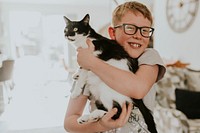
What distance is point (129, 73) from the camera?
59 centimetres

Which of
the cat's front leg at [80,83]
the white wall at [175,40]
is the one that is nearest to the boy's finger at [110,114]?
the cat's front leg at [80,83]

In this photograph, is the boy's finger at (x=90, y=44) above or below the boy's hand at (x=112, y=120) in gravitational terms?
above

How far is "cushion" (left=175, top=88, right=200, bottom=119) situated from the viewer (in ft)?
5.69

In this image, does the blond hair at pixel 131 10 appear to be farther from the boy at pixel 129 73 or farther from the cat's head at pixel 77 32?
the cat's head at pixel 77 32

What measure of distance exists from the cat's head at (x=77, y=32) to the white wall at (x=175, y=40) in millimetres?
1188

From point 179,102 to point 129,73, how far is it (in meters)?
1.46

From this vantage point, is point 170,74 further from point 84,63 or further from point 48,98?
point 48,98

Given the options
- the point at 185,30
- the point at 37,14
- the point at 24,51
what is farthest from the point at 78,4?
the point at 185,30

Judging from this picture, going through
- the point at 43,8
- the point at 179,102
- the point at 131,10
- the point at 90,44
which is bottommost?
the point at 179,102

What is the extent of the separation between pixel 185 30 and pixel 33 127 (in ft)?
6.60

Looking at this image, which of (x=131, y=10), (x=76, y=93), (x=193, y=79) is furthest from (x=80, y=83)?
(x=193, y=79)

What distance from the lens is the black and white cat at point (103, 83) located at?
0.62 metres

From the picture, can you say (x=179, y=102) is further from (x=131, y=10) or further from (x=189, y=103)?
(x=131, y=10)

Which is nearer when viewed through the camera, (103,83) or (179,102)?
(103,83)
